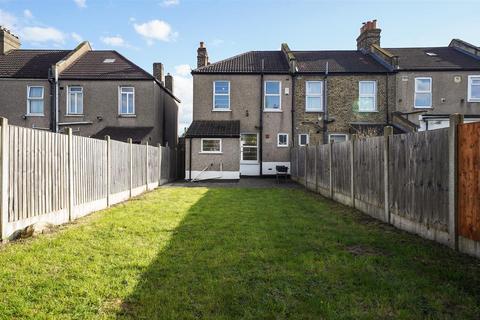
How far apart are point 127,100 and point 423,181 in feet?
67.0

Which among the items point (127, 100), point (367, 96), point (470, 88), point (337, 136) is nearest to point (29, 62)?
point (127, 100)

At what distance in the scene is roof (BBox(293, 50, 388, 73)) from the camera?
24.2m

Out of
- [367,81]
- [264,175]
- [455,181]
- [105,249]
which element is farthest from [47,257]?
[367,81]

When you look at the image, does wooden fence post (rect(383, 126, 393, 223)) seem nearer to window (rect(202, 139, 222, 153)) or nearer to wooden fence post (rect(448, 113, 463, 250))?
wooden fence post (rect(448, 113, 463, 250))

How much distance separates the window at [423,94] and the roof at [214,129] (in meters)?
11.4

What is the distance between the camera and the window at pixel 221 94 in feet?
79.0

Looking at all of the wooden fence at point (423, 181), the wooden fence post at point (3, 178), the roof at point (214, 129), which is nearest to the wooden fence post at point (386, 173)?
the wooden fence at point (423, 181)

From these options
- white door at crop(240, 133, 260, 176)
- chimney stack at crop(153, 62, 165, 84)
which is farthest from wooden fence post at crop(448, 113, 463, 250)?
chimney stack at crop(153, 62, 165, 84)

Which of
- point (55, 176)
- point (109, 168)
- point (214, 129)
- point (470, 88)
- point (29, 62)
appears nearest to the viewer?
point (55, 176)

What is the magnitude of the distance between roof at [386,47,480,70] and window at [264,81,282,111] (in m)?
7.69

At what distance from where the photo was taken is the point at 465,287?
13.6 ft

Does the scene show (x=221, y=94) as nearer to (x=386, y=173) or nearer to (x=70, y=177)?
(x=70, y=177)

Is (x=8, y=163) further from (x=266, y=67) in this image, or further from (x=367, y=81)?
(x=367, y=81)

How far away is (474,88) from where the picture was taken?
24.0 meters
